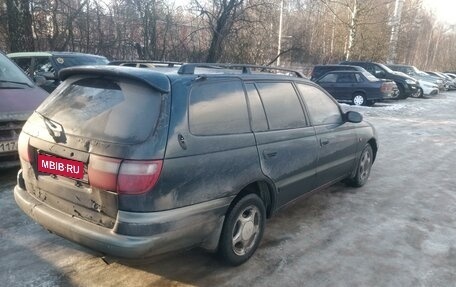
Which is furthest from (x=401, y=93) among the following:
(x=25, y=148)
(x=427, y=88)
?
(x=25, y=148)

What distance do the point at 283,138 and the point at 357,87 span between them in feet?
46.2

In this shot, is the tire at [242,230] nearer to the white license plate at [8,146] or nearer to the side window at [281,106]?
the side window at [281,106]

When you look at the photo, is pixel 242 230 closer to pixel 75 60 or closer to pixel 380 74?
pixel 75 60

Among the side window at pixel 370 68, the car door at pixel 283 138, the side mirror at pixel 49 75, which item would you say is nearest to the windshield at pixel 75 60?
the side mirror at pixel 49 75

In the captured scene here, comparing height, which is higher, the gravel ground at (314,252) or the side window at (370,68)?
the side window at (370,68)

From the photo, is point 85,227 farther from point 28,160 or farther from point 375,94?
point 375,94

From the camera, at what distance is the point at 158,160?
8.80 ft

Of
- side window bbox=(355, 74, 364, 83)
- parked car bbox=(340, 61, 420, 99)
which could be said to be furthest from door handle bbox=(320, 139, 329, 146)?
parked car bbox=(340, 61, 420, 99)

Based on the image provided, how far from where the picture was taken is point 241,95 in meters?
3.48

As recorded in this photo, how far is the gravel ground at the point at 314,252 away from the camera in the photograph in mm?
3248

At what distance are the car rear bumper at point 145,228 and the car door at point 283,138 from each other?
69 cm

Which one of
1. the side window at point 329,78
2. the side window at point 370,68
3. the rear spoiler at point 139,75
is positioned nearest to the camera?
the rear spoiler at point 139,75

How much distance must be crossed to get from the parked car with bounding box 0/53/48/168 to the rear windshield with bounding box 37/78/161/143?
7.22ft

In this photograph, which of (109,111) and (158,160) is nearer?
(158,160)
